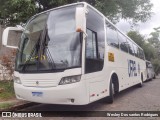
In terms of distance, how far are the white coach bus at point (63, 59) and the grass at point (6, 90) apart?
8.54 feet

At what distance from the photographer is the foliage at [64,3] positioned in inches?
501

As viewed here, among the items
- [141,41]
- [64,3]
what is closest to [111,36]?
[64,3]

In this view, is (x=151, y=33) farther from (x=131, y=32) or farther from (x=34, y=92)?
(x=34, y=92)

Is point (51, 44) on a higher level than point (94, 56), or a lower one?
higher

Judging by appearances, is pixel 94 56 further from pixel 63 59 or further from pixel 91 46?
pixel 63 59

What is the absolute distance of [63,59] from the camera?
18.7ft

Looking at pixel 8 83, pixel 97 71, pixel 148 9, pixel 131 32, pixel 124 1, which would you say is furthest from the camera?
pixel 131 32

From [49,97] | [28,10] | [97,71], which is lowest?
[49,97]

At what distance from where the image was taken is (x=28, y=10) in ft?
41.3

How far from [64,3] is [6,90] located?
7.05 m

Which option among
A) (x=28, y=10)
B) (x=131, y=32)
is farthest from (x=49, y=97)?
(x=131, y=32)

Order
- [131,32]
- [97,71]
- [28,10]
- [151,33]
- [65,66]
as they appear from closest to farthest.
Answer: [65,66] < [97,71] < [28,10] < [131,32] < [151,33]

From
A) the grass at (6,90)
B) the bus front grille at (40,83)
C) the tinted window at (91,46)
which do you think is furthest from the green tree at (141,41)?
the bus front grille at (40,83)

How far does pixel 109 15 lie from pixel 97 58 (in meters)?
10.5
